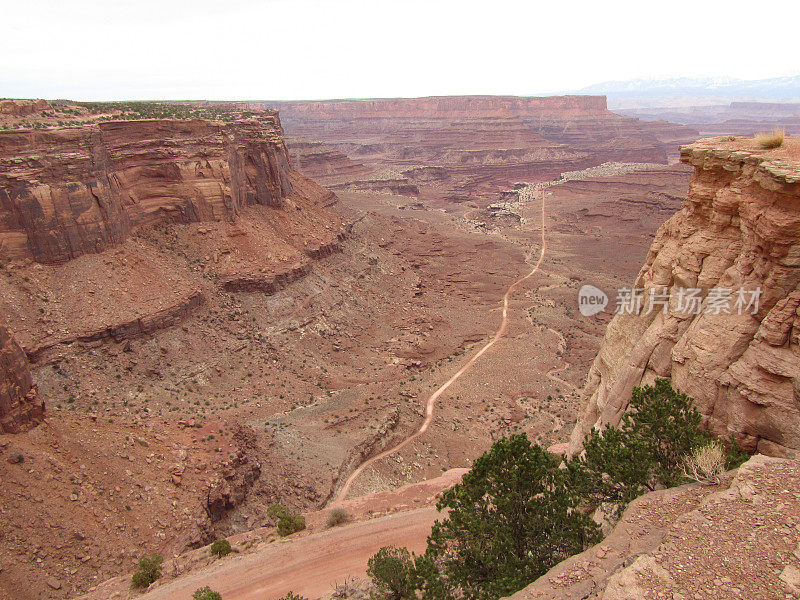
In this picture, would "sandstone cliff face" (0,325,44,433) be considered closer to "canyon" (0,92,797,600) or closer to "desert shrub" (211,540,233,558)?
"canyon" (0,92,797,600)

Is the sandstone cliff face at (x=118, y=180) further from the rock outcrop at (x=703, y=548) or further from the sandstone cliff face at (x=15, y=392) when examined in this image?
the rock outcrop at (x=703, y=548)

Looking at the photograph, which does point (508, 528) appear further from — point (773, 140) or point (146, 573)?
point (773, 140)

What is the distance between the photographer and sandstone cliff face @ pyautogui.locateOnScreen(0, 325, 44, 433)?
60.2 feet

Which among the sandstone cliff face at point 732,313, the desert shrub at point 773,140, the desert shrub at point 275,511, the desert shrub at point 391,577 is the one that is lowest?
the desert shrub at point 275,511

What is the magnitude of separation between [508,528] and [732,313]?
7.33m

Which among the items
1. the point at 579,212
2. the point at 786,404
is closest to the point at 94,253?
the point at 786,404

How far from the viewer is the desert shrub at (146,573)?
1579 cm

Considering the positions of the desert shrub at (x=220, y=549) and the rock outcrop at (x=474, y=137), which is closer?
the desert shrub at (x=220, y=549)

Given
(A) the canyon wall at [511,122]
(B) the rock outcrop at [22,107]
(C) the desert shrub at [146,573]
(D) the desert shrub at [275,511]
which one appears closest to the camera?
(C) the desert shrub at [146,573]

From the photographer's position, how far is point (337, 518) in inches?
740

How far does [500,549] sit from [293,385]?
2115 centimetres

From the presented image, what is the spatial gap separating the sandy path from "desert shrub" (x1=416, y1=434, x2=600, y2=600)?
18.9 ft

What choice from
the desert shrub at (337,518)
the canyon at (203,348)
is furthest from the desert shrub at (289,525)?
the canyon at (203,348)

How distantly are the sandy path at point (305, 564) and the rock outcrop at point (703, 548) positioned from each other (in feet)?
30.1
